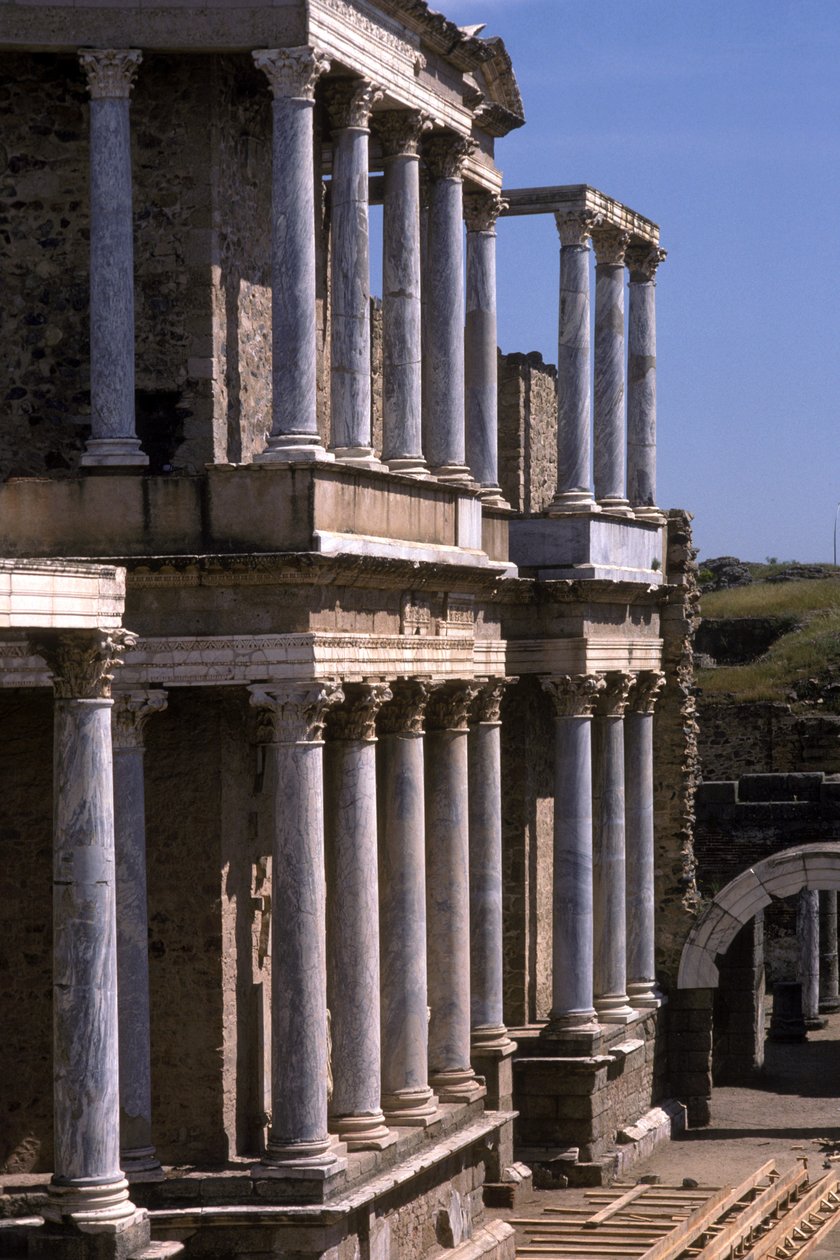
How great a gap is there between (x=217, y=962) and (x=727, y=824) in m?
16.0

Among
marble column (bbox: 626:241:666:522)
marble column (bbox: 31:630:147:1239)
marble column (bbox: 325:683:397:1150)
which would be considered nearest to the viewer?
marble column (bbox: 31:630:147:1239)

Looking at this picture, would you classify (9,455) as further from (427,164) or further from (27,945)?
(427,164)

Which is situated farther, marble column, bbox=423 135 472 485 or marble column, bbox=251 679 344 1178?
marble column, bbox=423 135 472 485

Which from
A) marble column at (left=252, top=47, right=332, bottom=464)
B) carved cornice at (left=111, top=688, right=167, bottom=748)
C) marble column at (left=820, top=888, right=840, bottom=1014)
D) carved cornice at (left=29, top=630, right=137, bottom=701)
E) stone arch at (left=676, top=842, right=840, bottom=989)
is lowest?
marble column at (left=820, top=888, right=840, bottom=1014)

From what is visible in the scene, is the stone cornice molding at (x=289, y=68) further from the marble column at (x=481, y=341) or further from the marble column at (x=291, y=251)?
the marble column at (x=481, y=341)

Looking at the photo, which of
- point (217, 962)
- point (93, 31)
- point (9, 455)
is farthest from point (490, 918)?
point (93, 31)

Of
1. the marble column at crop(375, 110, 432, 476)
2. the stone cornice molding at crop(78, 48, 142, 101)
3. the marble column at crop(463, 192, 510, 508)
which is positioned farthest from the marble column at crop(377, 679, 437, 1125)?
the stone cornice molding at crop(78, 48, 142, 101)

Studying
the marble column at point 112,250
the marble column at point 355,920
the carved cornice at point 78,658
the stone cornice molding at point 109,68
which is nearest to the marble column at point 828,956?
the marble column at point 355,920

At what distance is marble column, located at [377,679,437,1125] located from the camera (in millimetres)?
19938

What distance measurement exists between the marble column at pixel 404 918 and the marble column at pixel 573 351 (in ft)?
23.3

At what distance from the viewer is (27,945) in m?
18.5

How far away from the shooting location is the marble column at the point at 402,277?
20391 millimetres

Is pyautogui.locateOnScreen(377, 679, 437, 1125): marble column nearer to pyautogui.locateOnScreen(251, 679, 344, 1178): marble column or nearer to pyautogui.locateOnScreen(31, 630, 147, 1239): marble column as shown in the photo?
pyautogui.locateOnScreen(251, 679, 344, 1178): marble column

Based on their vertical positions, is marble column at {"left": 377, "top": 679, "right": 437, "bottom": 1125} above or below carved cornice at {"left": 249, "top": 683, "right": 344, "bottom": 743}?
below
